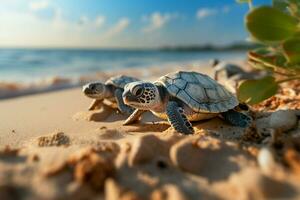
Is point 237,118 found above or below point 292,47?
below

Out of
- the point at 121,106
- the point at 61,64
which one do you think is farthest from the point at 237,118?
the point at 61,64

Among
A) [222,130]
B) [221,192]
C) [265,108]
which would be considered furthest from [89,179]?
[265,108]

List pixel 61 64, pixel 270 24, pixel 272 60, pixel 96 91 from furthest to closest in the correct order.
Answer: pixel 61 64
pixel 96 91
pixel 272 60
pixel 270 24

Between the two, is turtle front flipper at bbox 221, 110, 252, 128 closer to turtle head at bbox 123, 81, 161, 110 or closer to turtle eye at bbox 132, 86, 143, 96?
turtle head at bbox 123, 81, 161, 110

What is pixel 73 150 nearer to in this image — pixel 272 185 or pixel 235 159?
pixel 235 159

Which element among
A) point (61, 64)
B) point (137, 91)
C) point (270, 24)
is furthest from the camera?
point (61, 64)

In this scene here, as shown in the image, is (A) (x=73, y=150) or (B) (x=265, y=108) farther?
(B) (x=265, y=108)

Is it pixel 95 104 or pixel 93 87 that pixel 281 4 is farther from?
pixel 95 104
